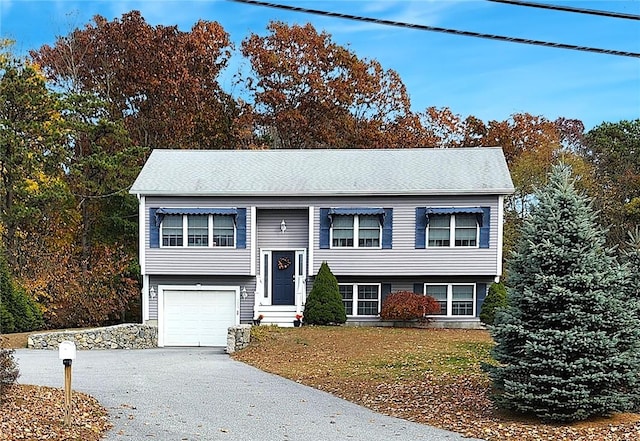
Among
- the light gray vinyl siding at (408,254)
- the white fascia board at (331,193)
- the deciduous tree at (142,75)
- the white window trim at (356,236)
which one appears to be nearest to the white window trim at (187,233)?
the white fascia board at (331,193)

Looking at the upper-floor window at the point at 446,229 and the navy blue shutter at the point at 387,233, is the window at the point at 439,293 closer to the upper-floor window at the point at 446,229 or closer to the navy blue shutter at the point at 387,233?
the upper-floor window at the point at 446,229

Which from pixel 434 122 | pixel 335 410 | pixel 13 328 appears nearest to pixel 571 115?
pixel 434 122

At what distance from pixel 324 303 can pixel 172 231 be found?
5.42 meters

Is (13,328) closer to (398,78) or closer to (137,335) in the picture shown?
(137,335)

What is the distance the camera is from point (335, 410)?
406 inches

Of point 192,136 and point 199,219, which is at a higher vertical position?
point 192,136

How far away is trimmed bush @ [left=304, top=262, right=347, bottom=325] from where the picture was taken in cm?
2120

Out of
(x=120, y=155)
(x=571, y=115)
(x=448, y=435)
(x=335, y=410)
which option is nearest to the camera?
(x=448, y=435)

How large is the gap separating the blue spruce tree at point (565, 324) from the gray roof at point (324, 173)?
41.3ft

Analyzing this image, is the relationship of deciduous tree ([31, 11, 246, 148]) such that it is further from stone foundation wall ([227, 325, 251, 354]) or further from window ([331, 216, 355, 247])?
stone foundation wall ([227, 325, 251, 354])

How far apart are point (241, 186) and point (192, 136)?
1111 centimetres

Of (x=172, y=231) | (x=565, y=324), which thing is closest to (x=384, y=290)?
(x=172, y=231)

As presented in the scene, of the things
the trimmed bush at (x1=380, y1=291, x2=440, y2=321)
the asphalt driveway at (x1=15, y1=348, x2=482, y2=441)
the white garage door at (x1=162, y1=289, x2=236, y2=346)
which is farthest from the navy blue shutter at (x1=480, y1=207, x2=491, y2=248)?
the asphalt driveway at (x1=15, y1=348, x2=482, y2=441)

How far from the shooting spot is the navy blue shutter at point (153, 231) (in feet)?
73.9
